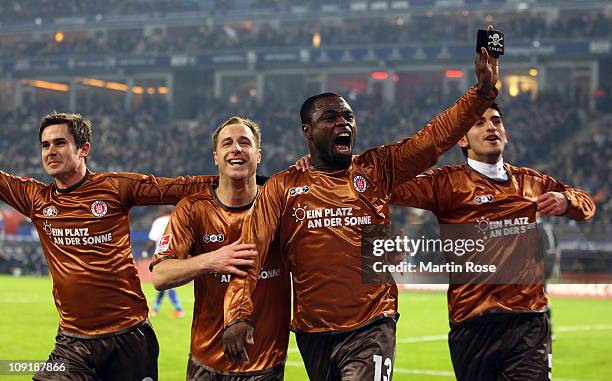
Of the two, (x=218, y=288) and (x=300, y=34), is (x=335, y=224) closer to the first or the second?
(x=218, y=288)

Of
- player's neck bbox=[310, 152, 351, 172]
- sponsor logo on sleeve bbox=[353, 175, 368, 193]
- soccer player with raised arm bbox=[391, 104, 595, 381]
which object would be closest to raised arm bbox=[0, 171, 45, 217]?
player's neck bbox=[310, 152, 351, 172]

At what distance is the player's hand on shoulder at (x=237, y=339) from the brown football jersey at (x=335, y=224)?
1.73 ft

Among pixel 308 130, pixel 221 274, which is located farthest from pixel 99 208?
pixel 308 130

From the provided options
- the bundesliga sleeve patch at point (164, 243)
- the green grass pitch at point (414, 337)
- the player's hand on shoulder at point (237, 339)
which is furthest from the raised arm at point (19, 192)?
the green grass pitch at point (414, 337)

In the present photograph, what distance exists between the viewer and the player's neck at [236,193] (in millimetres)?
6688

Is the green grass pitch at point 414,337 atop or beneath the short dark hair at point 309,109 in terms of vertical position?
beneath

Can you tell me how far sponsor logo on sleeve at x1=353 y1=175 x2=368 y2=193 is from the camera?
630 cm

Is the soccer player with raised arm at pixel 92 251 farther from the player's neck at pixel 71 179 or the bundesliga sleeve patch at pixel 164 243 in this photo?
the bundesliga sleeve patch at pixel 164 243

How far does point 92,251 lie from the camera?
720 cm

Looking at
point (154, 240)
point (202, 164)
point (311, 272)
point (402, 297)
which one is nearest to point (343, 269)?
point (311, 272)

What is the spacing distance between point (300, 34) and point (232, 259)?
5096 centimetres

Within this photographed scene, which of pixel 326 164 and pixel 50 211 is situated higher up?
pixel 326 164

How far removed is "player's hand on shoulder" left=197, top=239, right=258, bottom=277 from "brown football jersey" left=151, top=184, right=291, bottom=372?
464 millimetres

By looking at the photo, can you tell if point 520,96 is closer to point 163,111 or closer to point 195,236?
point 163,111
